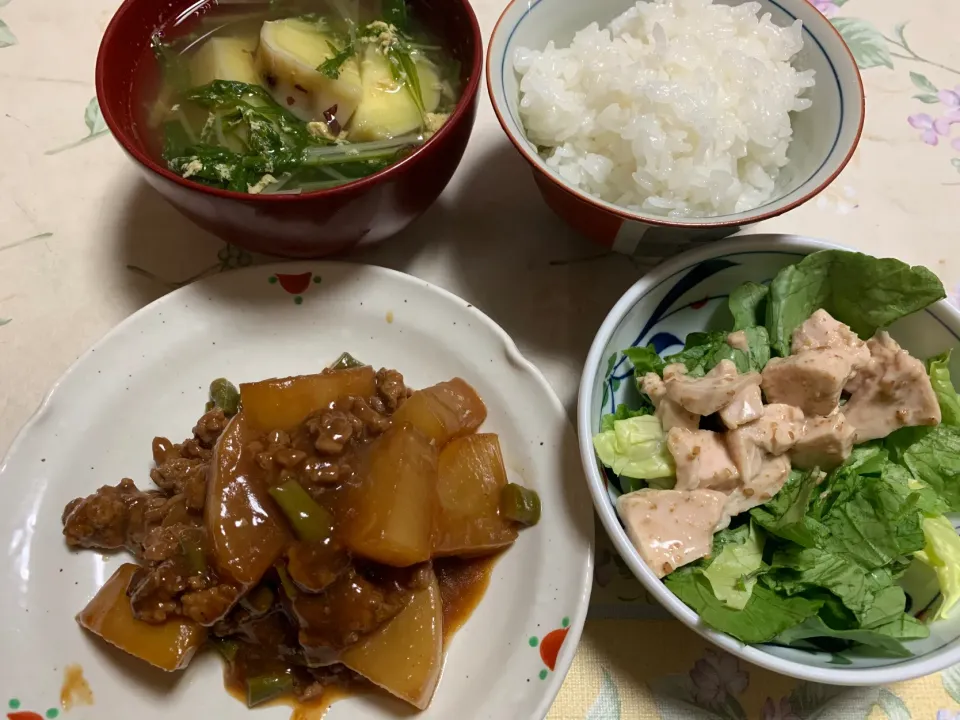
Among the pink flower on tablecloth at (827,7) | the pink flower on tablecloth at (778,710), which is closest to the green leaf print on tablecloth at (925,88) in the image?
the pink flower on tablecloth at (827,7)

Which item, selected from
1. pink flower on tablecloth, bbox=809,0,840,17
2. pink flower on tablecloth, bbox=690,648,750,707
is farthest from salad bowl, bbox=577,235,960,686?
pink flower on tablecloth, bbox=809,0,840,17

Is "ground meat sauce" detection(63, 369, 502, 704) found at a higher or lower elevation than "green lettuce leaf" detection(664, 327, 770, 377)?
lower

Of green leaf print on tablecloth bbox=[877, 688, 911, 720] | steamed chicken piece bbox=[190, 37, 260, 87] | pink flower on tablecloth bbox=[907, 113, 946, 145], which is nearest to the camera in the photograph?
green leaf print on tablecloth bbox=[877, 688, 911, 720]

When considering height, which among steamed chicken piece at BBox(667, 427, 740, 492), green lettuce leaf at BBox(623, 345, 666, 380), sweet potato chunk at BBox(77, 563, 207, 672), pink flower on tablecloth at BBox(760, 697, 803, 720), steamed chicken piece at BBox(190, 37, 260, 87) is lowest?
pink flower on tablecloth at BBox(760, 697, 803, 720)

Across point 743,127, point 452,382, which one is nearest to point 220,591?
point 452,382

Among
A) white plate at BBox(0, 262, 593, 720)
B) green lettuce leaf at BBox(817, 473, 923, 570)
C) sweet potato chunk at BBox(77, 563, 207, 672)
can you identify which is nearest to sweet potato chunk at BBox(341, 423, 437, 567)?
white plate at BBox(0, 262, 593, 720)

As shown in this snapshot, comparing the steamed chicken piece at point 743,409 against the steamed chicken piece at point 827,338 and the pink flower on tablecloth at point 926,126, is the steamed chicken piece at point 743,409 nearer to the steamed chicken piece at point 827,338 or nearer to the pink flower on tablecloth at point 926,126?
the steamed chicken piece at point 827,338

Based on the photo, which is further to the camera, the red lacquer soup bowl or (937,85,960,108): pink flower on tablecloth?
(937,85,960,108): pink flower on tablecloth

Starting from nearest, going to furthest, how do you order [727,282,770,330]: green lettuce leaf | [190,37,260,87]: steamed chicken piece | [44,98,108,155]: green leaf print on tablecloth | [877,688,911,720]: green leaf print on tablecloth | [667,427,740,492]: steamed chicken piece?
[667,427,740,492]: steamed chicken piece
[877,688,911,720]: green leaf print on tablecloth
[727,282,770,330]: green lettuce leaf
[190,37,260,87]: steamed chicken piece
[44,98,108,155]: green leaf print on tablecloth

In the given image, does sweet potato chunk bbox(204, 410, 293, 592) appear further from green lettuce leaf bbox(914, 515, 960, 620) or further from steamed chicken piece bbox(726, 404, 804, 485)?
green lettuce leaf bbox(914, 515, 960, 620)
